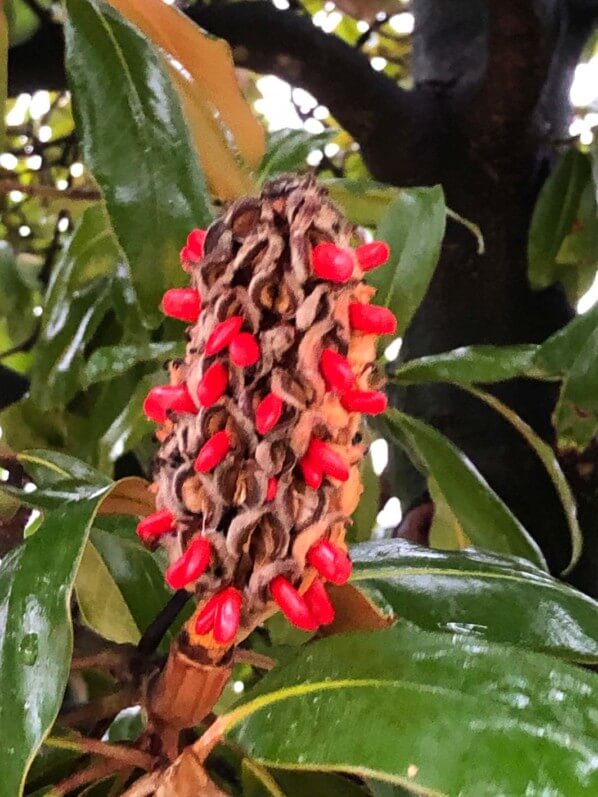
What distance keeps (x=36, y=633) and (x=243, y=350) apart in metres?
0.11

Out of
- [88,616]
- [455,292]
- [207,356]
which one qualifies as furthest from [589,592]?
[207,356]

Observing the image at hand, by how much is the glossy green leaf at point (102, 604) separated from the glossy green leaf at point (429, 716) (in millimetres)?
176

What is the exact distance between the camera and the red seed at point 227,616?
Result: 245 mm

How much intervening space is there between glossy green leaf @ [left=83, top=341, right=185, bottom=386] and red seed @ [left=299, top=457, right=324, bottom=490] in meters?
0.27

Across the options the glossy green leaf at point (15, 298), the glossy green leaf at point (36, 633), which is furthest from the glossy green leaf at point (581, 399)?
the glossy green leaf at point (15, 298)

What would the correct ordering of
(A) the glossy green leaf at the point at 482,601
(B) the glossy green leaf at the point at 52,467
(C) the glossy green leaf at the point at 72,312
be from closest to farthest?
(A) the glossy green leaf at the point at 482,601, (B) the glossy green leaf at the point at 52,467, (C) the glossy green leaf at the point at 72,312

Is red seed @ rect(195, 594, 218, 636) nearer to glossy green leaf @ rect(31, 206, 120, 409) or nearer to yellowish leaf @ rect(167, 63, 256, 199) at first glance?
yellowish leaf @ rect(167, 63, 256, 199)

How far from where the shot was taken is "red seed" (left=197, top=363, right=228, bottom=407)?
0.24m

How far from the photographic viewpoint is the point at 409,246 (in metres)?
0.54

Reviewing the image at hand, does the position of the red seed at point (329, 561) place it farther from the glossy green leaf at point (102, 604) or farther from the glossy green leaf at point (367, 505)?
the glossy green leaf at point (367, 505)

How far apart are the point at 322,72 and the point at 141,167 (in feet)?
1.41

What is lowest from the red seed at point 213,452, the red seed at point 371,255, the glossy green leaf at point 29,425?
the glossy green leaf at point 29,425

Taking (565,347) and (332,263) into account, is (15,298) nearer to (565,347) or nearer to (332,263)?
(565,347)

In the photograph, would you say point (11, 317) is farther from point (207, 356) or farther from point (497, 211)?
point (207, 356)
